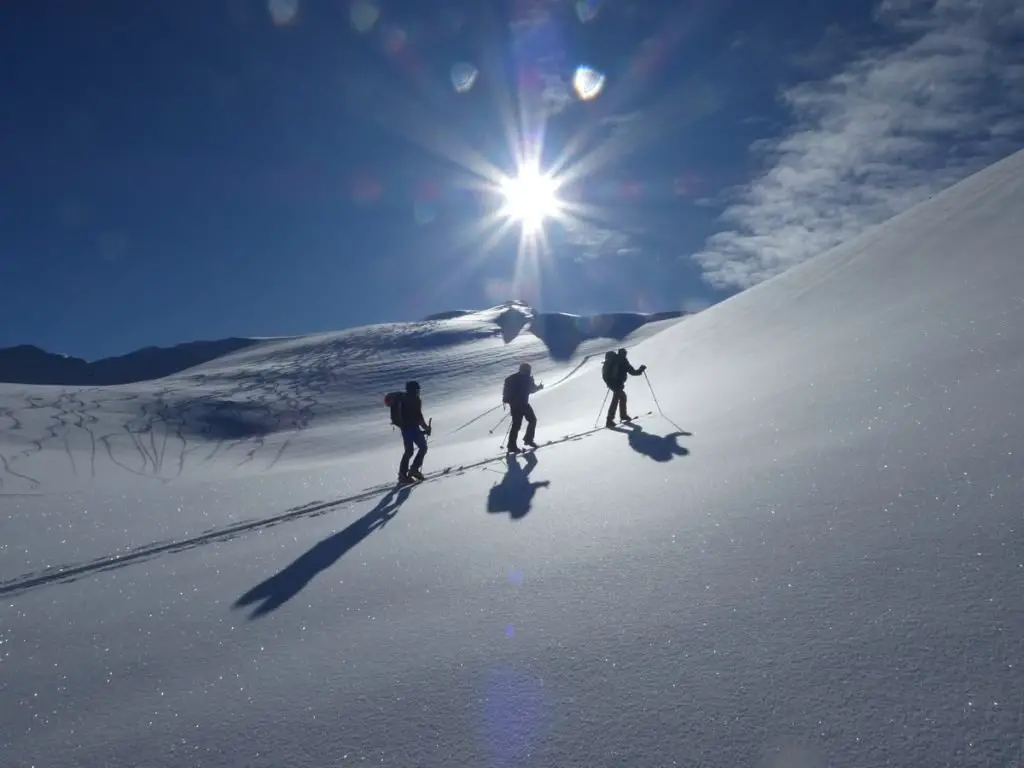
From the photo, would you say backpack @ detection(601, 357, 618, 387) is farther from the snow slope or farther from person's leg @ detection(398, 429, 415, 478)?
person's leg @ detection(398, 429, 415, 478)

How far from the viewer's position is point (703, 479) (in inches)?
236

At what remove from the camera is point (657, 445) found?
850cm

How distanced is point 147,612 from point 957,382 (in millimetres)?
8168

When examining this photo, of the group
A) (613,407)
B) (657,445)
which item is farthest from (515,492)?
(613,407)

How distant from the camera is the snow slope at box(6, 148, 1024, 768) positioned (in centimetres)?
254

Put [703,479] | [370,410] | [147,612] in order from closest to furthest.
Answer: [147,612]
[703,479]
[370,410]

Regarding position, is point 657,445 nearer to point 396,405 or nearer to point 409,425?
point 409,425

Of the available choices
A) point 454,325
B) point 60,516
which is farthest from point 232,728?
point 454,325

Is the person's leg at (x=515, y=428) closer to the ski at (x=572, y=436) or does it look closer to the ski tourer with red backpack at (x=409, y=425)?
the ski at (x=572, y=436)

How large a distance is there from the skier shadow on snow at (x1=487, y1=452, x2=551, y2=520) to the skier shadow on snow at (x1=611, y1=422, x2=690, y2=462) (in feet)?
4.88

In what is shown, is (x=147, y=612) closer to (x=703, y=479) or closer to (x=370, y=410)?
(x=703, y=479)

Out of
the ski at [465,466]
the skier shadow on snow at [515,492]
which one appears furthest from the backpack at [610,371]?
the skier shadow on snow at [515,492]

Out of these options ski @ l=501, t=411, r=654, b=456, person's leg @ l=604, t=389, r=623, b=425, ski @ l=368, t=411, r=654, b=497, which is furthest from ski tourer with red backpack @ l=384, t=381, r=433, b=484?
person's leg @ l=604, t=389, r=623, b=425

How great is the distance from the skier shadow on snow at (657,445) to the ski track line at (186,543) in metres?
2.54
